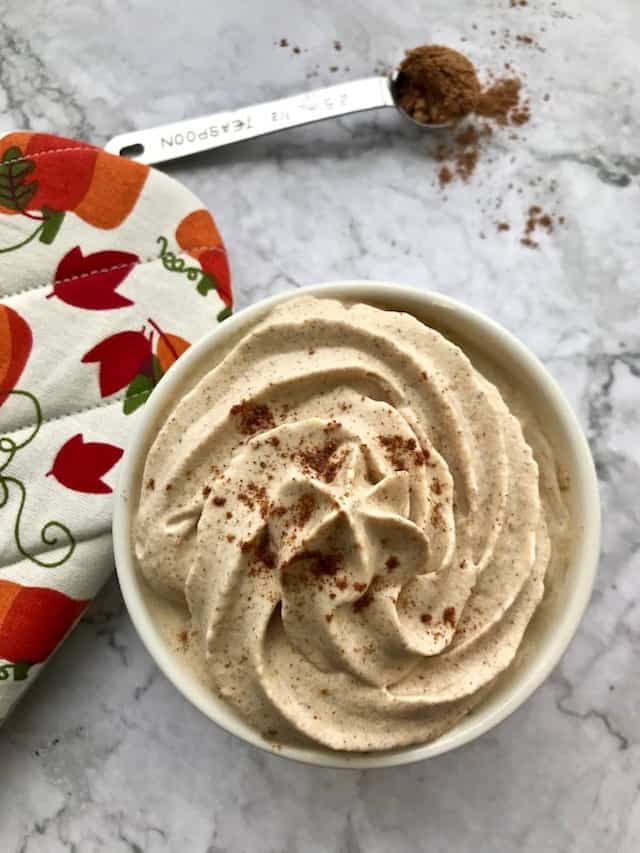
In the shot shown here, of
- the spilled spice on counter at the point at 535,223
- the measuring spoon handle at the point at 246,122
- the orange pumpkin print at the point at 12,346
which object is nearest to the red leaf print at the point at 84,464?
the orange pumpkin print at the point at 12,346

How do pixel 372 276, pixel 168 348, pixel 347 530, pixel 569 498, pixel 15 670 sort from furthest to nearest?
pixel 372 276, pixel 168 348, pixel 15 670, pixel 569 498, pixel 347 530

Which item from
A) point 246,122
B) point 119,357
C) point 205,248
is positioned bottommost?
point 119,357

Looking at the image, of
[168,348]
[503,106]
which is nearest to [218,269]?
[168,348]

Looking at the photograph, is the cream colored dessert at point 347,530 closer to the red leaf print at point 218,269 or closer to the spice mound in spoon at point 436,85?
the red leaf print at point 218,269

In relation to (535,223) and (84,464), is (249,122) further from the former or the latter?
(84,464)

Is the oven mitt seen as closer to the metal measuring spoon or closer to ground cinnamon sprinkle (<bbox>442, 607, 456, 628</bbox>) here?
the metal measuring spoon

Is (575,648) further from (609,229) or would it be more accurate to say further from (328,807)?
(609,229)

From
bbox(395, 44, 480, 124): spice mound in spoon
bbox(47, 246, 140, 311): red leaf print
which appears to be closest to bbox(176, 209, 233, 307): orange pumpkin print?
bbox(47, 246, 140, 311): red leaf print
